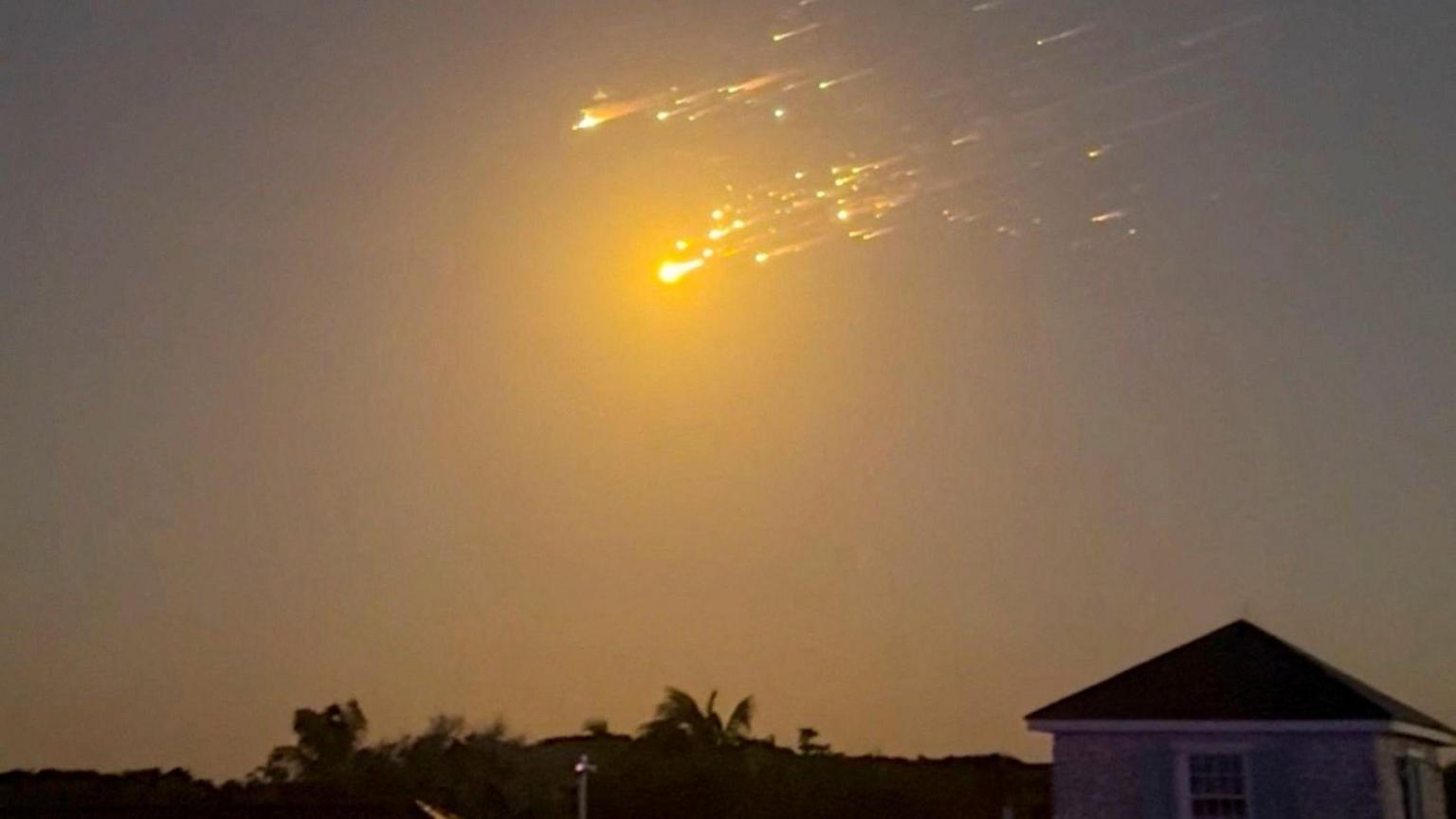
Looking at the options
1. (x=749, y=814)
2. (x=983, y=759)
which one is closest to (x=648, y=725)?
(x=749, y=814)

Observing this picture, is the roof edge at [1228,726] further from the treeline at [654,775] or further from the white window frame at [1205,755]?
the treeline at [654,775]

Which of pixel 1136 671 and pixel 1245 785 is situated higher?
pixel 1136 671

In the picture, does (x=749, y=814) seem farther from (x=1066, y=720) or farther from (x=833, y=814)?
(x=1066, y=720)

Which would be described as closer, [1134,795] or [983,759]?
[1134,795]

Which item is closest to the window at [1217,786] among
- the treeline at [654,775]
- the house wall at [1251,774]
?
the house wall at [1251,774]

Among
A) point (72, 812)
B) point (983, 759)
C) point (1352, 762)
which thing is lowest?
point (72, 812)

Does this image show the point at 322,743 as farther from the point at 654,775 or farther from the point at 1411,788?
the point at 1411,788

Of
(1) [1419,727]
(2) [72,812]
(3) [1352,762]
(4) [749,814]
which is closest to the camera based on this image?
(2) [72,812]
